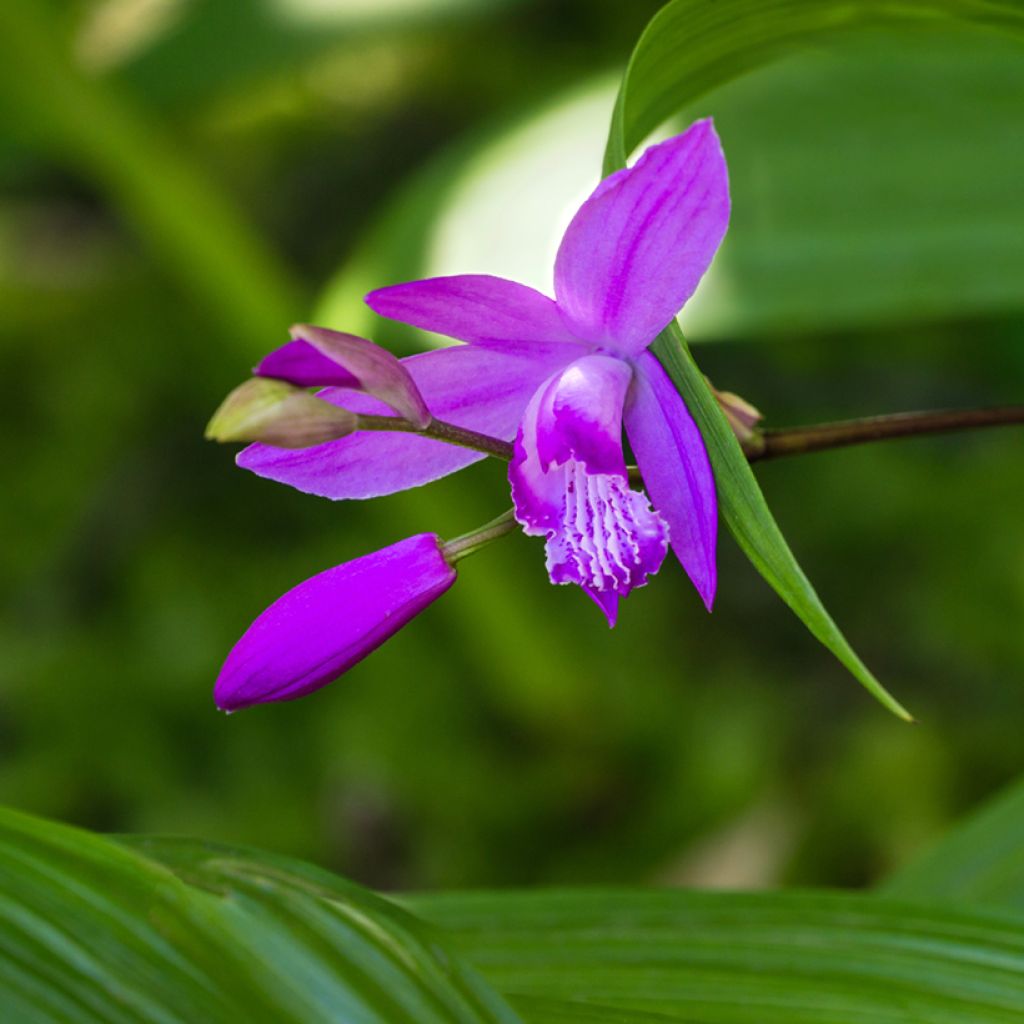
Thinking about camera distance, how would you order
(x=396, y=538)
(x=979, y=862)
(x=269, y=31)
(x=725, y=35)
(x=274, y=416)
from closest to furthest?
(x=274, y=416) < (x=725, y=35) < (x=979, y=862) < (x=269, y=31) < (x=396, y=538)

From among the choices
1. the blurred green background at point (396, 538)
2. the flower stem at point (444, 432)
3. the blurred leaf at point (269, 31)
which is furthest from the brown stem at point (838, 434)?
the blurred leaf at point (269, 31)

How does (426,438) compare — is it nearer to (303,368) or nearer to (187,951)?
(303,368)

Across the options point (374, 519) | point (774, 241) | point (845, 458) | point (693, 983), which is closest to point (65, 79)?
point (374, 519)

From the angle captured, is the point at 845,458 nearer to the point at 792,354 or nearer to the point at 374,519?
the point at 792,354

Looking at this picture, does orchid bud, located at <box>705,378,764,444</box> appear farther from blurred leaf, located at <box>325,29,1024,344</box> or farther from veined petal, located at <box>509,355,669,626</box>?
blurred leaf, located at <box>325,29,1024,344</box>

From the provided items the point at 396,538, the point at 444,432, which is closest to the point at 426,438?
the point at 444,432

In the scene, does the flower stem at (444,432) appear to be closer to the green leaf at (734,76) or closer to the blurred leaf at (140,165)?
the green leaf at (734,76)
